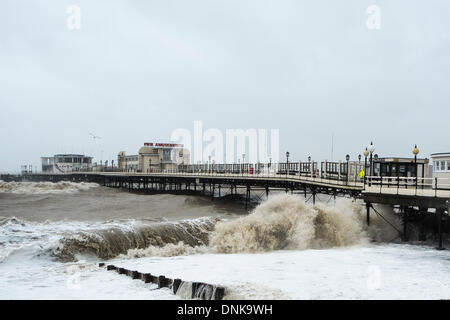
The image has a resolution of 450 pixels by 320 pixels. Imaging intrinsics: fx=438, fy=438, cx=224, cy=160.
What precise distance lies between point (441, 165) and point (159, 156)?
63830 millimetres

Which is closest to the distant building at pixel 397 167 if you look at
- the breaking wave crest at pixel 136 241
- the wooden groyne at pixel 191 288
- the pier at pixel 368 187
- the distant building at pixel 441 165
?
the pier at pixel 368 187

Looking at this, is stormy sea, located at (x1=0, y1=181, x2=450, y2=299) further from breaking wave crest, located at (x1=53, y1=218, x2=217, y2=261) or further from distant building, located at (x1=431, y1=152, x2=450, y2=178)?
distant building, located at (x1=431, y1=152, x2=450, y2=178)

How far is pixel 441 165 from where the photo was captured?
Result: 2323cm

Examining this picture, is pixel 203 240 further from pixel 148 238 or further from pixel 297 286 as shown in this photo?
pixel 297 286

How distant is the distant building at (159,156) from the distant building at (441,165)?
5874 centimetres

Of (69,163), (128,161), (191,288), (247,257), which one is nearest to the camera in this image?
(191,288)

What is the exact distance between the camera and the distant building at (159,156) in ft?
266

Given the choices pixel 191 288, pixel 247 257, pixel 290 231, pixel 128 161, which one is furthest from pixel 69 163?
pixel 191 288

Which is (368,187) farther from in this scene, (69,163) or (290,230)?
(69,163)

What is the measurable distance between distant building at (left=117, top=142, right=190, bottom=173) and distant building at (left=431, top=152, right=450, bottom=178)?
193ft
